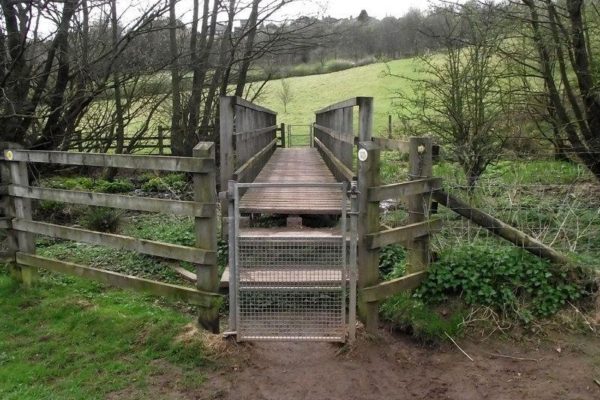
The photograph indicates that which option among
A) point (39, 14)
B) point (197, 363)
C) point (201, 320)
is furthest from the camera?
Answer: point (39, 14)

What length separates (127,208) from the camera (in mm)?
4566

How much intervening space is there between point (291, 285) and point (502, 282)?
186 centimetres

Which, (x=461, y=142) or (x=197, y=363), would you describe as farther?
(x=461, y=142)

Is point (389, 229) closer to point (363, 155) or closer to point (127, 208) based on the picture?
point (363, 155)

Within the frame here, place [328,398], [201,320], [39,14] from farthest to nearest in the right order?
[39,14] < [201,320] < [328,398]

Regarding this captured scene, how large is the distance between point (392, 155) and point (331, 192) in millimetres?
9942

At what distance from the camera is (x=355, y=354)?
4.21m

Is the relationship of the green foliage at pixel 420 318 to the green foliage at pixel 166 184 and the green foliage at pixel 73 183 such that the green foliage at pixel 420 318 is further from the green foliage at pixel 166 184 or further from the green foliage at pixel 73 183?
the green foliage at pixel 166 184

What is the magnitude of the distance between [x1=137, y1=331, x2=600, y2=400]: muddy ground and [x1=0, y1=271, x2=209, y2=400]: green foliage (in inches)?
10.7

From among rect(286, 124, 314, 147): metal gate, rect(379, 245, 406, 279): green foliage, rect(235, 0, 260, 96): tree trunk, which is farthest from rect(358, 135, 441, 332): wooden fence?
rect(286, 124, 314, 147): metal gate

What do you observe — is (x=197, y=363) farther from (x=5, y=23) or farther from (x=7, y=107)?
(x=5, y=23)

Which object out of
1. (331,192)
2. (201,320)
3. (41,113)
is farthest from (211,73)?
(201,320)

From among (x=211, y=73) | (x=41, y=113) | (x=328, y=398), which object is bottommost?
(x=328, y=398)

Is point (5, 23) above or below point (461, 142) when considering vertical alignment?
above
